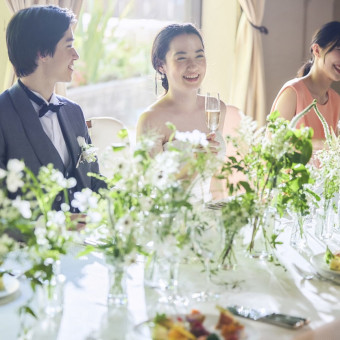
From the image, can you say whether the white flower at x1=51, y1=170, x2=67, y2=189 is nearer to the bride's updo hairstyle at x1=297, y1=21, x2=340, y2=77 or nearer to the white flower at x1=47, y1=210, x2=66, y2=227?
the white flower at x1=47, y1=210, x2=66, y2=227

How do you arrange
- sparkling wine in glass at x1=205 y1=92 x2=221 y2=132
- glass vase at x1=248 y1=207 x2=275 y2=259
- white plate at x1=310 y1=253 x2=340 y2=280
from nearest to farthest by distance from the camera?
white plate at x1=310 y1=253 x2=340 y2=280 < glass vase at x1=248 y1=207 x2=275 y2=259 < sparkling wine in glass at x1=205 y1=92 x2=221 y2=132

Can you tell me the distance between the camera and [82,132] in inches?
118

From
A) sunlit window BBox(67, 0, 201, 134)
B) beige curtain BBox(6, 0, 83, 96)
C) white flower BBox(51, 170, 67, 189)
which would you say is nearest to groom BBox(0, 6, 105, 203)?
beige curtain BBox(6, 0, 83, 96)

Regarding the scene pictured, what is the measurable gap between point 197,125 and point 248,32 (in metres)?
1.77

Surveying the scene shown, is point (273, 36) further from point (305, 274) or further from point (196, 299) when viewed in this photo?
point (196, 299)

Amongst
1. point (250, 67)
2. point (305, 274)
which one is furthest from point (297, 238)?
point (250, 67)

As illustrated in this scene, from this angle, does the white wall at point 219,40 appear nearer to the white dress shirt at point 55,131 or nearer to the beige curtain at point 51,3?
the beige curtain at point 51,3

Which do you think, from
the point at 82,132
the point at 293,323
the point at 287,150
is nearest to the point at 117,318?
the point at 293,323

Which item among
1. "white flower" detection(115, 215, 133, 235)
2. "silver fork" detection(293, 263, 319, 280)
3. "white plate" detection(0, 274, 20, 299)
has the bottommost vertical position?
"silver fork" detection(293, 263, 319, 280)

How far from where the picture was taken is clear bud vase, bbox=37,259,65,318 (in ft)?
4.93

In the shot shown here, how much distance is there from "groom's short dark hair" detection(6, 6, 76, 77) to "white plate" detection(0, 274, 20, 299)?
1.31 meters

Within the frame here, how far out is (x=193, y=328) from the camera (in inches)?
53.0

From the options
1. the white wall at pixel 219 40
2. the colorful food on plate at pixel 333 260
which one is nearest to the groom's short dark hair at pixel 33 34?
the colorful food on plate at pixel 333 260

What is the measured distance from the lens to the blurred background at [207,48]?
188 inches
